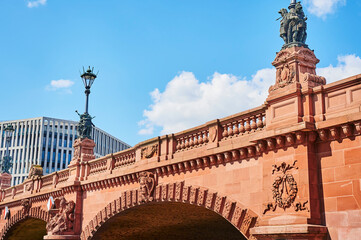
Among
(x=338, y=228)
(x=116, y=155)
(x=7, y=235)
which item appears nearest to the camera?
(x=338, y=228)

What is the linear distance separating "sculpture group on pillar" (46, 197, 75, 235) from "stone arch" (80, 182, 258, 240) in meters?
0.97

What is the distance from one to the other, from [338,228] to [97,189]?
49.7ft

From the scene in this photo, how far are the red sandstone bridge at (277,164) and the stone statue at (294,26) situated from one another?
0.48 m

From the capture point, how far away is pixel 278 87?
1554 centimetres

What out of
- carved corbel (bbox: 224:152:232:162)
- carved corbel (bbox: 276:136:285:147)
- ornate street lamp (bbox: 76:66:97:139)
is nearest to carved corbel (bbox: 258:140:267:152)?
carved corbel (bbox: 276:136:285:147)

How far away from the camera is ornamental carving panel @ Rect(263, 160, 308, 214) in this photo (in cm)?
1435

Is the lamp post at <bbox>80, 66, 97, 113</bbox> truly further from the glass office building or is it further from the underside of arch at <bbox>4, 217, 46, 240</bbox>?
the glass office building

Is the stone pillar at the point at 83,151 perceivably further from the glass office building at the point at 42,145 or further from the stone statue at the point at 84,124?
the glass office building at the point at 42,145

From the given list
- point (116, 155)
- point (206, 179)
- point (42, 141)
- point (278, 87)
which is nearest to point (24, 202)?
→ point (116, 155)

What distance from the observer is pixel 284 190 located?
48.1ft

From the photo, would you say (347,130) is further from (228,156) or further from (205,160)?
(205,160)

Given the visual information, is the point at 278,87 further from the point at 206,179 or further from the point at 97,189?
the point at 97,189

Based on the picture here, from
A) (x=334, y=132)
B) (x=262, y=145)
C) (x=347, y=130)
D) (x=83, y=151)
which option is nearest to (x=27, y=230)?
(x=83, y=151)

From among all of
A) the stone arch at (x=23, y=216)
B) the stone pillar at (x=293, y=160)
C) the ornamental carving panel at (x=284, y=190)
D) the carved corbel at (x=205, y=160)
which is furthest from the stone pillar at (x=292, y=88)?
the stone arch at (x=23, y=216)
